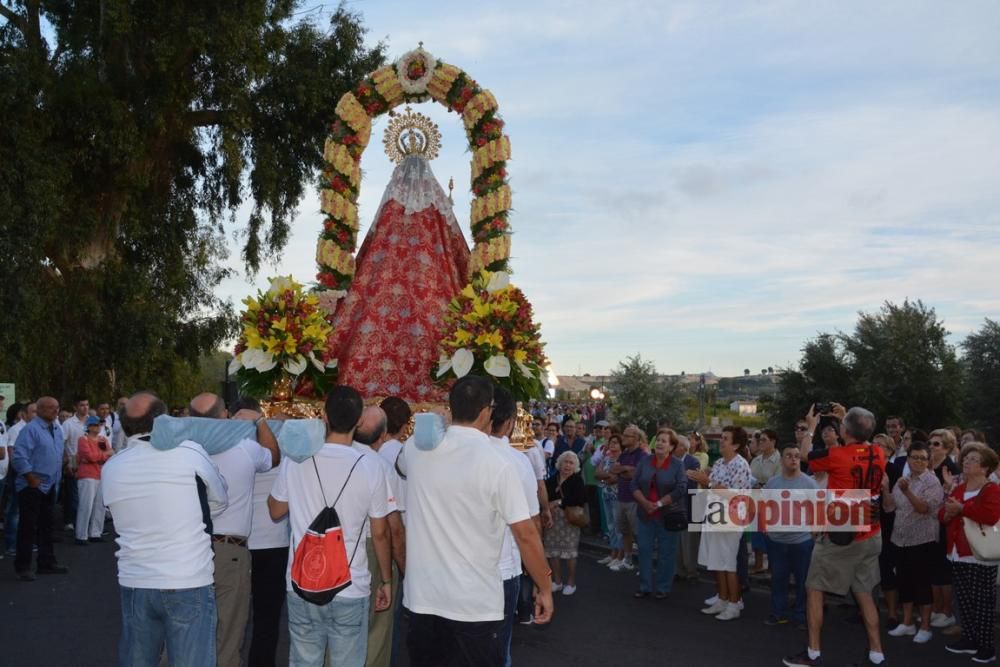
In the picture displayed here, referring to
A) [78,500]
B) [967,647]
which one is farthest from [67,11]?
[967,647]

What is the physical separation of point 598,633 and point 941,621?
3.15 m

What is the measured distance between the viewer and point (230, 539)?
5473 millimetres

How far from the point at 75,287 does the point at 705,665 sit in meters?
15.8

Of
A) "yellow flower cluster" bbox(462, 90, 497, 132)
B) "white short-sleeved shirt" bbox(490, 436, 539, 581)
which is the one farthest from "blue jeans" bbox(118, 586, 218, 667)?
"yellow flower cluster" bbox(462, 90, 497, 132)

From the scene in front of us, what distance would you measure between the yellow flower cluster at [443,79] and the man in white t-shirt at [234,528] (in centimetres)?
635

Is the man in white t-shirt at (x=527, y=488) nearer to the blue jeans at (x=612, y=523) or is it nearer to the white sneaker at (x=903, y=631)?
the white sneaker at (x=903, y=631)

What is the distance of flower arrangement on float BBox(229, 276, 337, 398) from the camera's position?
8906 mm

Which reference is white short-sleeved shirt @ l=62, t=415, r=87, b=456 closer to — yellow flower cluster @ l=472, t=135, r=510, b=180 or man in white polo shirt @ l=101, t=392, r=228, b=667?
yellow flower cluster @ l=472, t=135, r=510, b=180

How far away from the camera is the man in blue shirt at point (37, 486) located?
10.2 meters

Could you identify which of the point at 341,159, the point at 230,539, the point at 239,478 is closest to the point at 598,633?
the point at 230,539

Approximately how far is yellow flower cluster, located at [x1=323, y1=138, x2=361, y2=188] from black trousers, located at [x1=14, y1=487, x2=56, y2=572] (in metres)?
5.03

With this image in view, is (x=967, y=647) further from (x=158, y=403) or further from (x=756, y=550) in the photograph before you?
(x=158, y=403)

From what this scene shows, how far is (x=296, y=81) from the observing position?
1969 cm

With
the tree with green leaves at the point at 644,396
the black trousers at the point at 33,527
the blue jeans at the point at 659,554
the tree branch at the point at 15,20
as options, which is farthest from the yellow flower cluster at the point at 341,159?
the tree with green leaves at the point at 644,396
